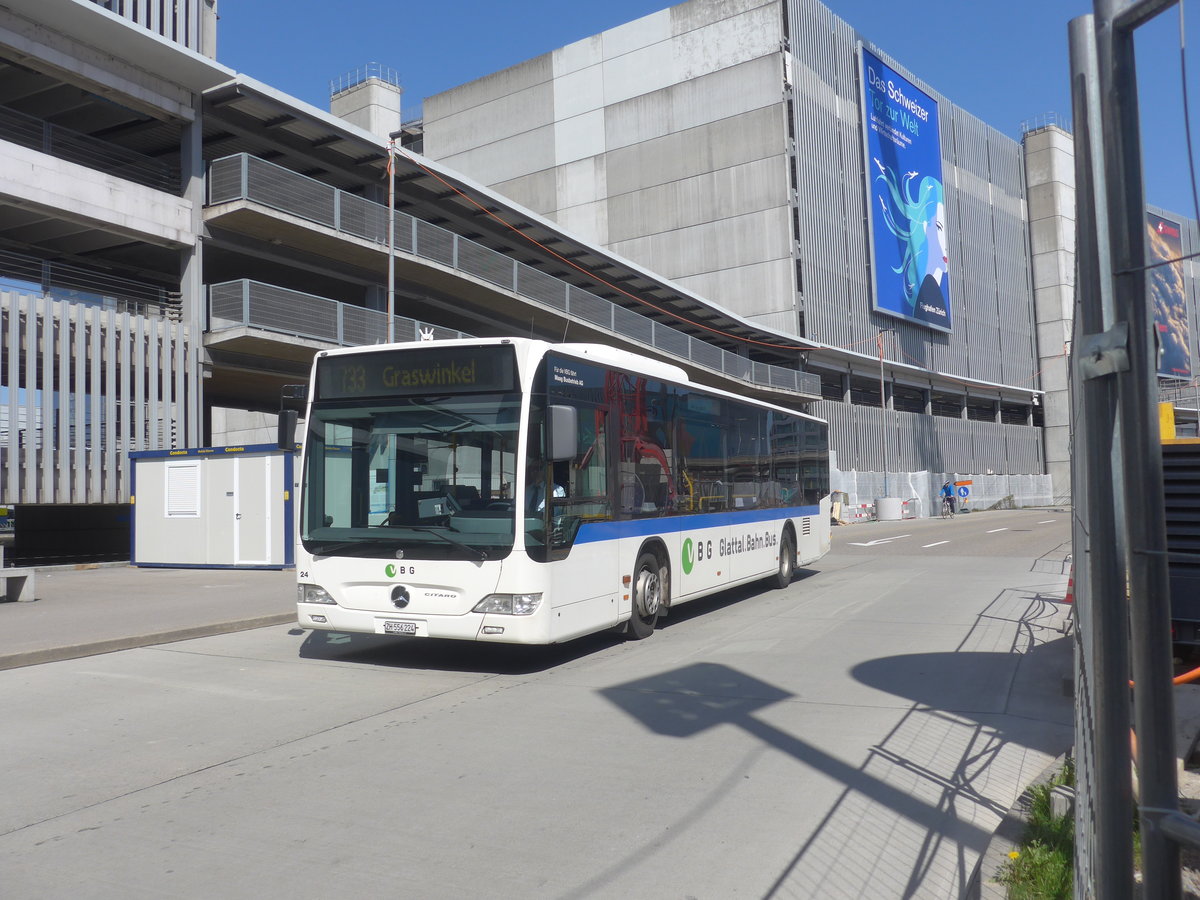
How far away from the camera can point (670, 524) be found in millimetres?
11727

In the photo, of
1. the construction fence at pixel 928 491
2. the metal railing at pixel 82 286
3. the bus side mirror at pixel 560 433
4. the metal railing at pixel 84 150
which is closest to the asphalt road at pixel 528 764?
the bus side mirror at pixel 560 433

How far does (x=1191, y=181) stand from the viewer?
189cm

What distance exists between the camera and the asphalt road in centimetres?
443

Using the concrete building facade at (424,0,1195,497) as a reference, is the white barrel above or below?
below

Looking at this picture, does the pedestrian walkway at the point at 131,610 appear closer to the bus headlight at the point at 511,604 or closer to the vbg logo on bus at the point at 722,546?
the bus headlight at the point at 511,604

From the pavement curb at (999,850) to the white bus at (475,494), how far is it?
4.52 m

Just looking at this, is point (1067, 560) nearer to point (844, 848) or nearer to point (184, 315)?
point (844, 848)

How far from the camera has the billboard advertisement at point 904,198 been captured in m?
54.8

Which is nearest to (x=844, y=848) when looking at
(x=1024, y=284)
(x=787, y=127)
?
(x=787, y=127)

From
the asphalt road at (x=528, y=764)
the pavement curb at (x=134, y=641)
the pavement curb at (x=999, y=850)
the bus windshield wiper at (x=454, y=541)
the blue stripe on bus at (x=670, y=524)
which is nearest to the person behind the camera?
the pavement curb at (x=999, y=850)

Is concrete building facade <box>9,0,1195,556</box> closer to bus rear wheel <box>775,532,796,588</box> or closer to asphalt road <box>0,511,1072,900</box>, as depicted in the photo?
asphalt road <box>0,511,1072,900</box>

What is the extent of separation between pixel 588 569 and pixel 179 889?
5.77 meters

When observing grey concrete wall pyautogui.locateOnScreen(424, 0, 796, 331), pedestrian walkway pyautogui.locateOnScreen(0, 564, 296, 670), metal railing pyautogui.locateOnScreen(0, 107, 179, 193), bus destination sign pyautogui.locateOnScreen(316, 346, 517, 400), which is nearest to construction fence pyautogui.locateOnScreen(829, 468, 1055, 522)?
grey concrete wall pyautogui.locateOnScreen(424, 0, 796, 331)

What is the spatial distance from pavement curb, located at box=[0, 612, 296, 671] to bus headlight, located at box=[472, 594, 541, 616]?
14.5 ft
